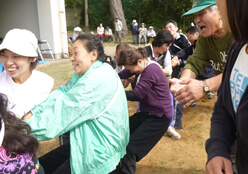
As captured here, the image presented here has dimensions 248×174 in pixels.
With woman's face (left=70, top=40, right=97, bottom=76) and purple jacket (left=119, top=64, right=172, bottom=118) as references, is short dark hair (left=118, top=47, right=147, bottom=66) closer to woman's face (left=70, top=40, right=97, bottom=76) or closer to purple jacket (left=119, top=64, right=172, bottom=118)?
purple jacket (left=119, top=64, right=172, bottom=118)

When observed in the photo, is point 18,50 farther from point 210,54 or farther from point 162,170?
point 162,170

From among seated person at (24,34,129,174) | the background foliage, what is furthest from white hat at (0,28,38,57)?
the background foliage

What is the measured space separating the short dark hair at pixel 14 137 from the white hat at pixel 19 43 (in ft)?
2.72

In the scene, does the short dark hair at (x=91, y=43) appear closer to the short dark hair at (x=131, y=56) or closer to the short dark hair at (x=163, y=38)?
the short dark hair at (x=131, y=56)

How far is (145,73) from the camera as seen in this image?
2.52 m

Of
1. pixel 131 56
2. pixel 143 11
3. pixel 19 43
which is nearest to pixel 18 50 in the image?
pixel 19 43

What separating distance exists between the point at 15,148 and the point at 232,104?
1099 millimetres

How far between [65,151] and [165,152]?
187 centimetres

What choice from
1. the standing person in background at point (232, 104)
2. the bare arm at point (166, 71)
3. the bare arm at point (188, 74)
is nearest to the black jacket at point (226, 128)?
the standing person in background at point (232, 104)

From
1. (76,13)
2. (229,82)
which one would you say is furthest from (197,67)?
→ (76,13)

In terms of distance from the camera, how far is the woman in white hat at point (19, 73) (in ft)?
6.25

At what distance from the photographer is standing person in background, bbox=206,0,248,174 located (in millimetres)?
869

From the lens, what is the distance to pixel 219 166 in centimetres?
101

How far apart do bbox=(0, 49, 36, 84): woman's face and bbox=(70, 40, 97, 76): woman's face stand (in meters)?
0.46
